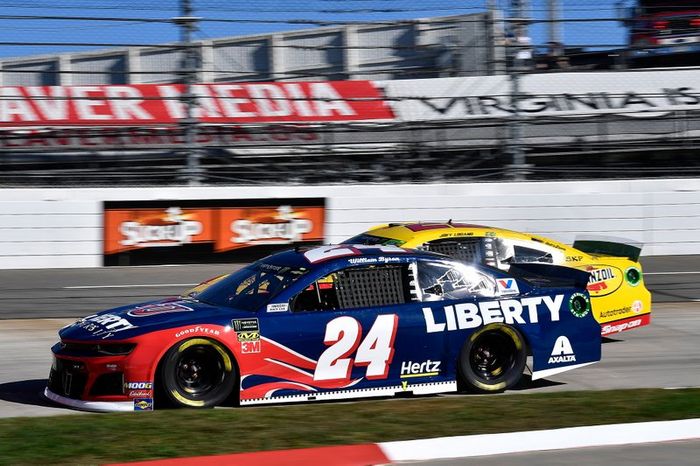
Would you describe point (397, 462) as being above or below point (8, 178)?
below

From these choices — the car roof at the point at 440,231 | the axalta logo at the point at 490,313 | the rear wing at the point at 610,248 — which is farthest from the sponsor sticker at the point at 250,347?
the rear wing at the point at 610,248

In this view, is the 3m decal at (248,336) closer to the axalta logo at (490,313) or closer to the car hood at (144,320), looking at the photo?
the car hood at (144,320)

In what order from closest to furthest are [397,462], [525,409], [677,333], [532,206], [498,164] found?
1. [397,462]
2. [525,409]
3. [677,333]
4. [532,206]
5. [498,164]

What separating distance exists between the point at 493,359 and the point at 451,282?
0.69 m

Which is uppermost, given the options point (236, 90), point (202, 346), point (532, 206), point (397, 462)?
point (236, 90)

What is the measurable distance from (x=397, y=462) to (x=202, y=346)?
1950 mm

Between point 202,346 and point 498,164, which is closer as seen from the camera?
point 202,346

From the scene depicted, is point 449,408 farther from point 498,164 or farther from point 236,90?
point 236,90

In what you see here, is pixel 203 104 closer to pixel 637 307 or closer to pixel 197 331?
pixel 637 307

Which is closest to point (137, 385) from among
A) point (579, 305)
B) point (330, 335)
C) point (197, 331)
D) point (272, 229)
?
point (197, 331)

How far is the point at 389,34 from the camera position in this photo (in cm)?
2005

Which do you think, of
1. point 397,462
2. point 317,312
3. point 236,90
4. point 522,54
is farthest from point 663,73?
point 397,462

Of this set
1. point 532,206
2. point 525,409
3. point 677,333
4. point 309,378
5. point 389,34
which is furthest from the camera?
point 389,34

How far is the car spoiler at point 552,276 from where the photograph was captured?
7875mm
